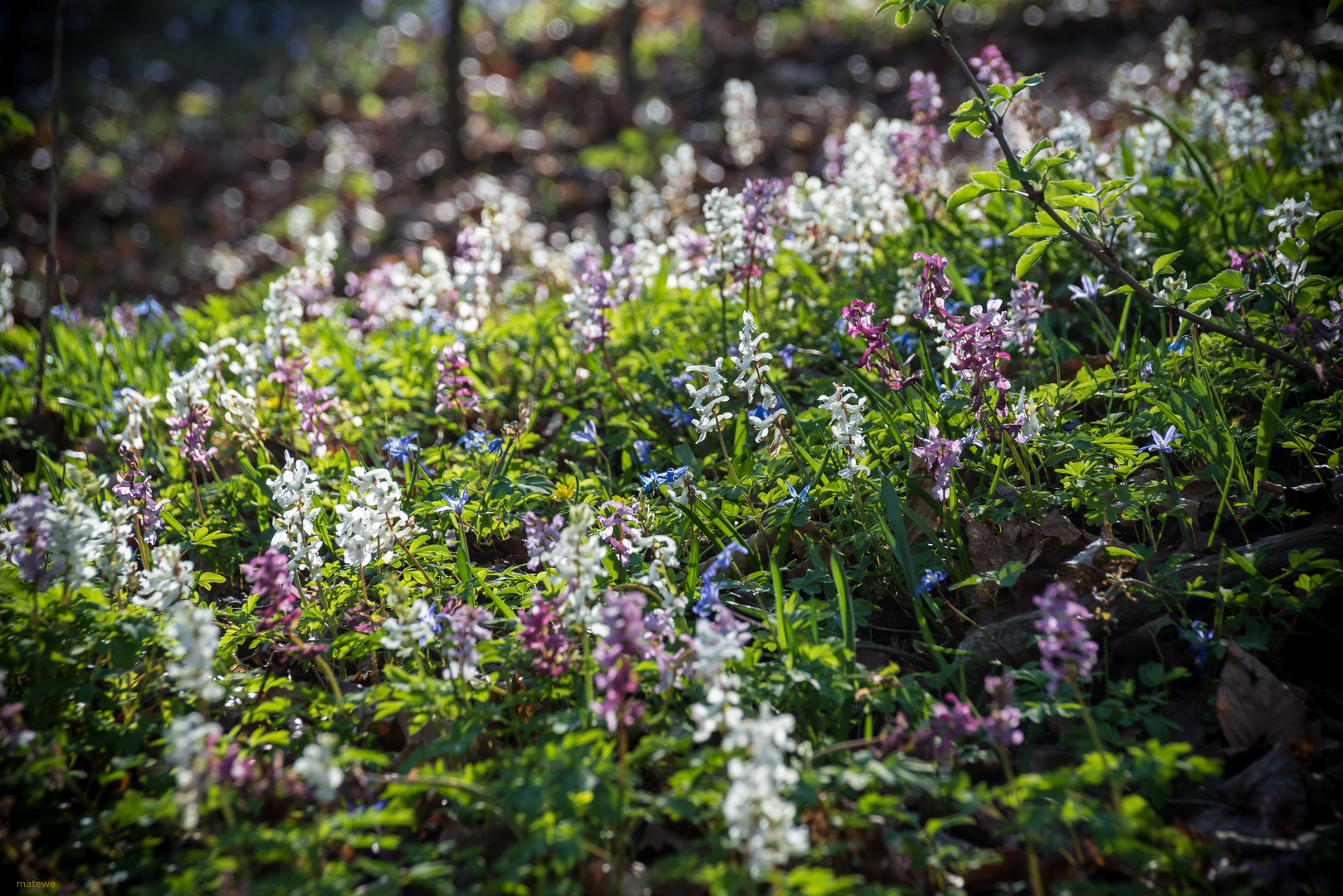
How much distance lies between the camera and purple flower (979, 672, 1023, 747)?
1.74 meters

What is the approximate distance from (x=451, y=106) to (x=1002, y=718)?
9339mm

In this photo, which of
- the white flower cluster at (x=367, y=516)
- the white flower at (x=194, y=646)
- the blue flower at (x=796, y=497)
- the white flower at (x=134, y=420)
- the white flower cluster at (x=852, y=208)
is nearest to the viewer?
the white flower at (x=194, y=646)

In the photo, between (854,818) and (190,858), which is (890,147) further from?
(190,858)

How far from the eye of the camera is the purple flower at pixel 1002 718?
5.69 feet

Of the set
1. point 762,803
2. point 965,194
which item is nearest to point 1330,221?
point 965,194

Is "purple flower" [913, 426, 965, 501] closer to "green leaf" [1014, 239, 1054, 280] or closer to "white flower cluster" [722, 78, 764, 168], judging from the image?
"green leaf" [1014, 239, 1054, 280]

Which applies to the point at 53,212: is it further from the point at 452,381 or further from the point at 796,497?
the point at 796,497

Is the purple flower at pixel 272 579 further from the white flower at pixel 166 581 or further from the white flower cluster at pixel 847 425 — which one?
the white flower cluster at pixel 847 425

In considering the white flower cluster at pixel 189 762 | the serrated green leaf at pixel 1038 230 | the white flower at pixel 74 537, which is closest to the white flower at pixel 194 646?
the white flower cluster at pixel 189 762

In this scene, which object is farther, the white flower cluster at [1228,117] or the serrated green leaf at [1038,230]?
the white flower cluster at [1228,117]

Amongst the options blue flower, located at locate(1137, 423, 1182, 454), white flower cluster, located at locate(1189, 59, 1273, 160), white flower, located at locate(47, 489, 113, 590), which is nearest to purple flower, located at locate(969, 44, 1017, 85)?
white flower cluster, located at locate(1189, 59, 1273, 160)

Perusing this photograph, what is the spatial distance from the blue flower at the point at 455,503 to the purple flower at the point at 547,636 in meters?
0.58

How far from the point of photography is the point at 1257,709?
2.00 metres

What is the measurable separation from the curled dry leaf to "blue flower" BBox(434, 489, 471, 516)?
209 cm
